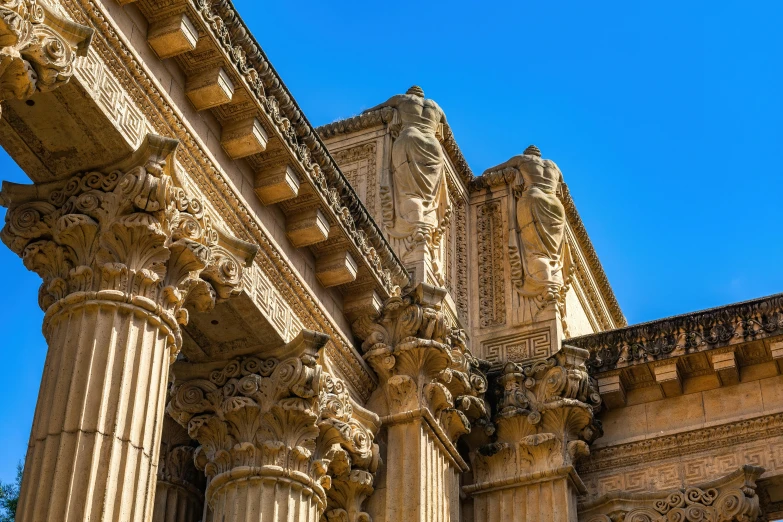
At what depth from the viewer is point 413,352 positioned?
16.5m

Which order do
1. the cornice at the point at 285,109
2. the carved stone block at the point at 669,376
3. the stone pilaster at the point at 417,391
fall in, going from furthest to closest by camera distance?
the carved stone block at the point at 669,376 < the stone pilaster at the point at 417,391 < the cornice at the point at 285,109

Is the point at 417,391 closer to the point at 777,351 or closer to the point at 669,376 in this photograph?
the point at 669,376

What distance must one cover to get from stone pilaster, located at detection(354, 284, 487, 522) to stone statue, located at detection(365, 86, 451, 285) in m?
2.00

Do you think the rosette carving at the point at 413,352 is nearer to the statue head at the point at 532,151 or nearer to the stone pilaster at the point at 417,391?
the stone pilaster at the point at 417,391

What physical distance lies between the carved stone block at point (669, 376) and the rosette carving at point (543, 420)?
89cm

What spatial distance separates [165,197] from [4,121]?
1569 millimetres

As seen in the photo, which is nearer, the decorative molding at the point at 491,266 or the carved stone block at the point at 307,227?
the carved stone block at the point at 307,227

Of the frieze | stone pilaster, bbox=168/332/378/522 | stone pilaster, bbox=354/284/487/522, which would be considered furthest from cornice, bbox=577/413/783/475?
stone pilaster, bbox=168/332/378/522

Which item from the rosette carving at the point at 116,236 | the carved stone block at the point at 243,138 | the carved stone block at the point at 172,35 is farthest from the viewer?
the carved stone block at the point at 243,138

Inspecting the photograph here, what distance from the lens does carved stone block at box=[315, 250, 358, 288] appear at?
15742 millimetres

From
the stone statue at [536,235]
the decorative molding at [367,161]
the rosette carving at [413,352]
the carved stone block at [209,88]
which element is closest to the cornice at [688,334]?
the stone statue at [536,235]

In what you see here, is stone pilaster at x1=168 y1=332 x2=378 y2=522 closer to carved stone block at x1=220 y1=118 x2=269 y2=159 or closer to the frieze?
the frieze

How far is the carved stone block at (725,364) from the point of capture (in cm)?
1811

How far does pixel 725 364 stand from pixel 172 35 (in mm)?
9048
